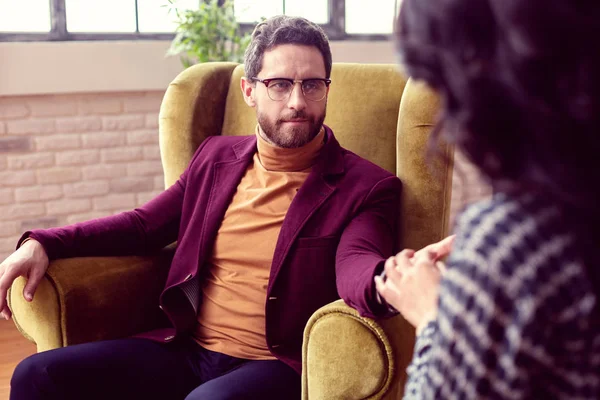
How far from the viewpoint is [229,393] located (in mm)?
1538

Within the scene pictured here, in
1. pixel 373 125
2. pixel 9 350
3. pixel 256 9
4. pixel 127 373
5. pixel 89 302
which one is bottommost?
pixel 9 350

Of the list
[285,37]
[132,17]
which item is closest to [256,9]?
[132,17]

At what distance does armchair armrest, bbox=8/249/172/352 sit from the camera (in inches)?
72.2

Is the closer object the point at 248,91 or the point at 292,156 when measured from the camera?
the point at 292,156

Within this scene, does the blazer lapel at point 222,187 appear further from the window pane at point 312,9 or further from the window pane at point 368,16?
the window pane at point 368,16

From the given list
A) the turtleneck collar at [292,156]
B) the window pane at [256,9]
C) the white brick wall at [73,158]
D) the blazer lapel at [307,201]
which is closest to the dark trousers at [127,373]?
the blazer lapel at [307,201]

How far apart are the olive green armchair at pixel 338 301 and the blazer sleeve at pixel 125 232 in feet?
0.10

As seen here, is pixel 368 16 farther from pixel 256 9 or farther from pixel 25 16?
pixel 25 16

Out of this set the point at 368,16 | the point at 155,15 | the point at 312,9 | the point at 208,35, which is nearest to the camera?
the point at 208,35

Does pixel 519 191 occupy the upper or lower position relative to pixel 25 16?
lower

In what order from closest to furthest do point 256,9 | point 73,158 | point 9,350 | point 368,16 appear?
point 9,350 → point 73,158 → point 256,9 → point 368,16

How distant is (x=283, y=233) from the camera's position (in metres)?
1.79

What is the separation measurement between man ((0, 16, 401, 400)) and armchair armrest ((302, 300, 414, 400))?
0.09m

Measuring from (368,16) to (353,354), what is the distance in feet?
10.2
